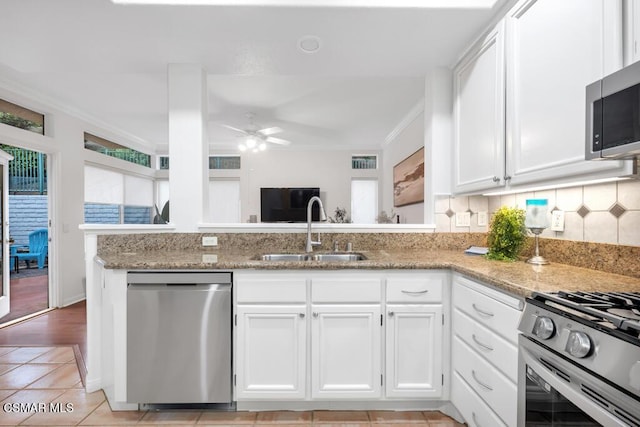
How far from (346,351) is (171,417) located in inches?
40.0

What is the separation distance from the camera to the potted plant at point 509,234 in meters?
1.75

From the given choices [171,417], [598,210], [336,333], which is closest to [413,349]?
[336,333]

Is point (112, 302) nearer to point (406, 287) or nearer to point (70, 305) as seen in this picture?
point (406, 287)

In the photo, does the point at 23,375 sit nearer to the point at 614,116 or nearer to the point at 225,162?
the point at 614,116

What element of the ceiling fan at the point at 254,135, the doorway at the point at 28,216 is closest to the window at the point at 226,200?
the ceiling fan at the point at 254,135

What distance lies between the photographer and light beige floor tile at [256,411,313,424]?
1.71 m

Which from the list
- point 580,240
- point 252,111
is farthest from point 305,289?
point 252,111

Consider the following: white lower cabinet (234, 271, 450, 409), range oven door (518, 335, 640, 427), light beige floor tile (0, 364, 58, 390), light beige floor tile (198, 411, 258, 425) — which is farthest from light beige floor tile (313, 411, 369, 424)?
light beige floor tile (0, 364, 58, 390)

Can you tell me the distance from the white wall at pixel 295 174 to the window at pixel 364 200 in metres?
0.20

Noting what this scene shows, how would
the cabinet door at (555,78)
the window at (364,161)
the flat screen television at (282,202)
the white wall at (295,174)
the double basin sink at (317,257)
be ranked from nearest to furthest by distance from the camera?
the cabinet door at (555,78)
the double basin sink at (317,257)
the flat screen television at (282,202)
the white wall at (295,174)
the window at (364,161)

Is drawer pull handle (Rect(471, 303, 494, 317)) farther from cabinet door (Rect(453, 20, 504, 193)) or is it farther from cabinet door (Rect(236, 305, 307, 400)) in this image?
cabinet door (Rect(236, 305, 307, 400))

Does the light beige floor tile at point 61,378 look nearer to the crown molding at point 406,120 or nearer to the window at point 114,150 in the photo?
the window at point 114,150

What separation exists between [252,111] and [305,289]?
3248 mm

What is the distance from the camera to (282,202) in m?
6.49
